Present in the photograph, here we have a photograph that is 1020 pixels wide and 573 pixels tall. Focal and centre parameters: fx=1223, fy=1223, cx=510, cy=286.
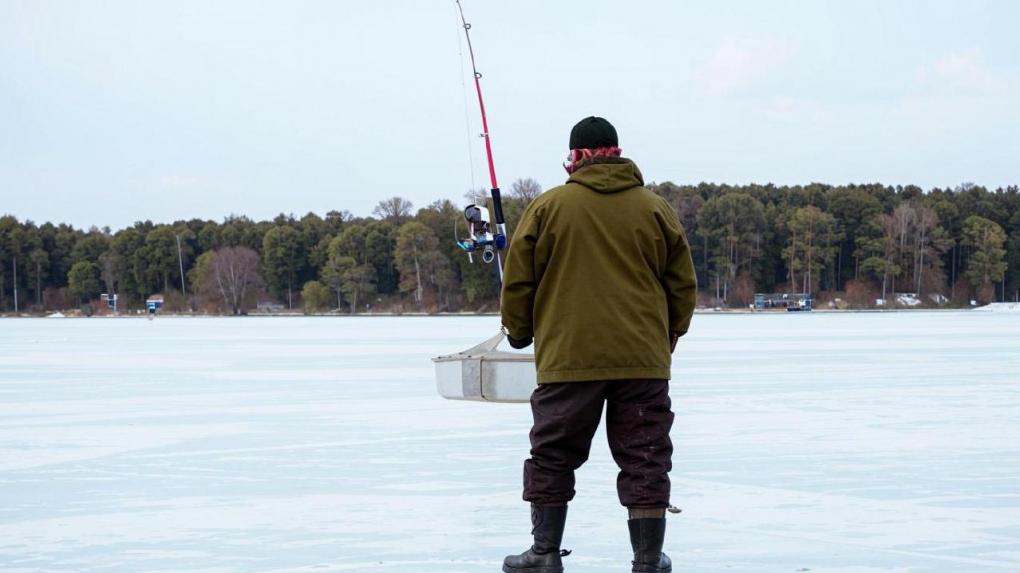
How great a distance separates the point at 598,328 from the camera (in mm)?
3609

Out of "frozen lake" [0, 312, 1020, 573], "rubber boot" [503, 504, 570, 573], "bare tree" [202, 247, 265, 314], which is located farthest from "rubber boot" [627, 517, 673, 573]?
"bare tree" [202, 247, 265, 314]

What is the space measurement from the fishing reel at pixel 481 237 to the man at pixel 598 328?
2483mm

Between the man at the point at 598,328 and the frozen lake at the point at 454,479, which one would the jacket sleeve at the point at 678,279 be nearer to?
the man at the point at 598,328

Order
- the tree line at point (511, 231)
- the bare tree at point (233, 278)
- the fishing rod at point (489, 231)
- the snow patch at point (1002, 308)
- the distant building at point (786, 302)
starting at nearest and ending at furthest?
the fishing rod at point (489, 231) < the snow patch at point (1002, 308) < the distant building at point (786, 302) < the tree line at point (511, 231) < the bare tree at point (233, 278)

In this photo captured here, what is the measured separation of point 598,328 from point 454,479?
2653 millimetres

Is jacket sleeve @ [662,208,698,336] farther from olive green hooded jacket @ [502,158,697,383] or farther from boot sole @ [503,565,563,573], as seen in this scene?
boot sole @ [503,565,563,573]

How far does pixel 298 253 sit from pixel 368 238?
26.8 ft

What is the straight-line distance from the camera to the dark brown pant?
3619mm

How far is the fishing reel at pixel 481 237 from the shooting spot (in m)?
6.23

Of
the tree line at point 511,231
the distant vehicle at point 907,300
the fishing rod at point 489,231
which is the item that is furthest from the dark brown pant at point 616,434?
the distant vehicle at point 907,300

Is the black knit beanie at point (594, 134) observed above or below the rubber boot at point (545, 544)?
above

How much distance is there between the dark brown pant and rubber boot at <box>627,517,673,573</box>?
2.1 inches

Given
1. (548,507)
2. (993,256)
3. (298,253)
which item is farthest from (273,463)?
(298,253)

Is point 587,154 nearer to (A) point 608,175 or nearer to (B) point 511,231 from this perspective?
(A) point 608,175
